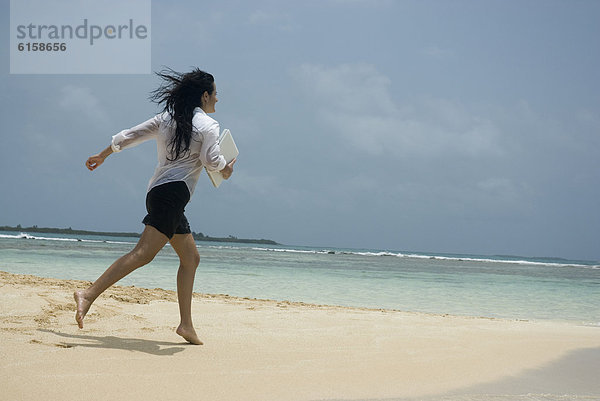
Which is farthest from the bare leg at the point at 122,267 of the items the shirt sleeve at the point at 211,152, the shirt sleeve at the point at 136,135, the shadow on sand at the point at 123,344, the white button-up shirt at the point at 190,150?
the shirt sleeve at the point at 136,135

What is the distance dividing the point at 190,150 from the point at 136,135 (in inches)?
16.4

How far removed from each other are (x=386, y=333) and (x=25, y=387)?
2535mm

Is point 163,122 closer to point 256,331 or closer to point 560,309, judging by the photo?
point 256,331

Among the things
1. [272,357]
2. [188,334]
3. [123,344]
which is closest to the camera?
[272,357]

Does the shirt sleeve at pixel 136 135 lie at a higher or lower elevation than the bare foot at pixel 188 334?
higher

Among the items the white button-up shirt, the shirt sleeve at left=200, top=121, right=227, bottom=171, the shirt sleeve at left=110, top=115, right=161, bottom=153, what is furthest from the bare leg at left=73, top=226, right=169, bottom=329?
the shirt sleeve at left=110, top=115, right=161, bottom=153

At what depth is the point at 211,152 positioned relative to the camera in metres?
3.13

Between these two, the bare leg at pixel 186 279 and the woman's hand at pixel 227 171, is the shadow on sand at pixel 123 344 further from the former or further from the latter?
the woman's hand at pixel 227 171

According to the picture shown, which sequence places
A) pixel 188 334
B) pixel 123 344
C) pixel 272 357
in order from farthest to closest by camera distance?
pixel 188 334
pixel 123 344
pixel 272 357

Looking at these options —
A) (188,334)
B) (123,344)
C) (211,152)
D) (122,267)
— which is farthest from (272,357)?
(211,152)

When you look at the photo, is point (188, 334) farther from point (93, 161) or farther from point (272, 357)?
point (93, 161)

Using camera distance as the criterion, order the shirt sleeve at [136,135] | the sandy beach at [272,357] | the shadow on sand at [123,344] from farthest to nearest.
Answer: the shirt sleeve at [136,135] → the shadow on sand at [123,344] → the sandy beach at [272,357]

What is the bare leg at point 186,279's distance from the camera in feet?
11.0

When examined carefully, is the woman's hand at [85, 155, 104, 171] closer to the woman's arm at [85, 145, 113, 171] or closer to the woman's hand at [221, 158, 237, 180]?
the woman's arm at [85, 145, 113, 171]
